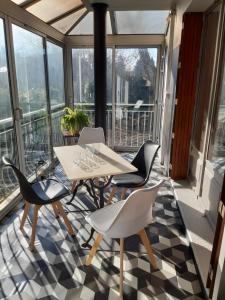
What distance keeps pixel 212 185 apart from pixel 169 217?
1.94 feet

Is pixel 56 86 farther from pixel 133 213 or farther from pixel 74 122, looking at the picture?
pixel 133 213

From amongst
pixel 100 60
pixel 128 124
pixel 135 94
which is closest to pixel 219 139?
pixel 100 60

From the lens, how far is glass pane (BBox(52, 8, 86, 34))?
3711mm

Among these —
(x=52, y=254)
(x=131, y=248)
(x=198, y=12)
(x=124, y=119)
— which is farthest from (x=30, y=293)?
(x=124, y=119)

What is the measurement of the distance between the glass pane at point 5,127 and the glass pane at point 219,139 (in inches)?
90.4

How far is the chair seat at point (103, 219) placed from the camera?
1.60 meters

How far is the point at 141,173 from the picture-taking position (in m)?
2.65

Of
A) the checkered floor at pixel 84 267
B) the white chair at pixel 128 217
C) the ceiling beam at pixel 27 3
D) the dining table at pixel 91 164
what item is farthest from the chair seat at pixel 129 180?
the ceiling beam at pixel 27 3

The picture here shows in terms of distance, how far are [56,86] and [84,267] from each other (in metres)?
3.24

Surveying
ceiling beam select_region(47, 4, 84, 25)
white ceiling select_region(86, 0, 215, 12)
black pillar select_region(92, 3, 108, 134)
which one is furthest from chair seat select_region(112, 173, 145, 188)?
ceiling beam select_region(47, 4, 84, 25)

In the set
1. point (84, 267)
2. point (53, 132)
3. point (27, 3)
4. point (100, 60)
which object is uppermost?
point (27, 3)

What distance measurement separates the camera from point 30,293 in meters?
1.60

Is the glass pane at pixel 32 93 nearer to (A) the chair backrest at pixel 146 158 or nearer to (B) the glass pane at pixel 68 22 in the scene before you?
(B) the glass pane at pixel 68 22

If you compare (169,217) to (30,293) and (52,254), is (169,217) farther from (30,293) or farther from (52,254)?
(30,293)
